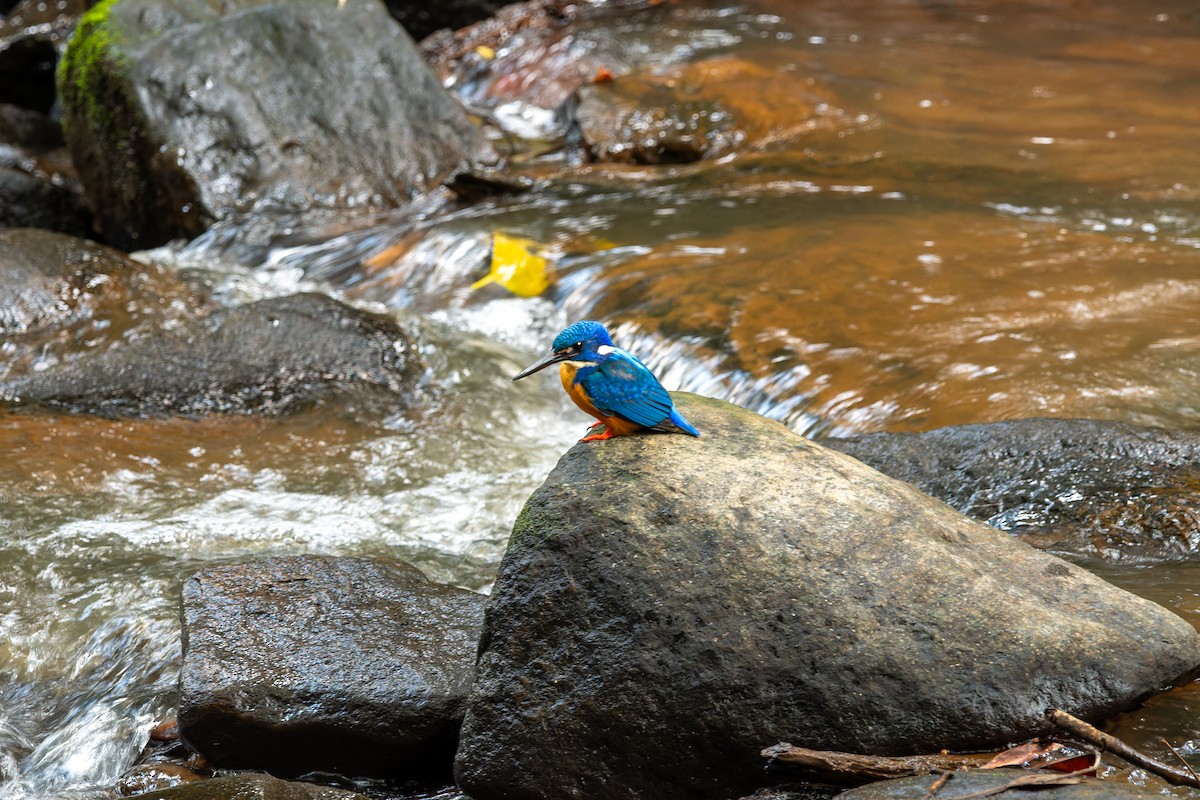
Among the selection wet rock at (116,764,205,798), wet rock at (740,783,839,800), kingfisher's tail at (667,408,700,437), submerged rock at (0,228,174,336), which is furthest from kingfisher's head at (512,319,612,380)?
submerged rock at (0,228,174,336)

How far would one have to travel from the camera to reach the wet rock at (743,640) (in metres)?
2.83

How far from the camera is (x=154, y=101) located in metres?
8.98

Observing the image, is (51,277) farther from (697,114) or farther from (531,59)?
(531,59)

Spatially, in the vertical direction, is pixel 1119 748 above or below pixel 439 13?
below

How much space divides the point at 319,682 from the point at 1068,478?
269 centimetres

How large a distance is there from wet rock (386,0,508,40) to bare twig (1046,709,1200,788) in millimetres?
13509

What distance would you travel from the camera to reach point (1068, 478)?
14.1 feet

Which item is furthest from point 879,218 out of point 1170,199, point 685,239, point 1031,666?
point 1031,666

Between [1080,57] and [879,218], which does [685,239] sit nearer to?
[879,218]

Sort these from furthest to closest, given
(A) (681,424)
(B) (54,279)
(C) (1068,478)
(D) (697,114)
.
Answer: (D) (697,114), (B) (54,279), (C) (1068,478), (A) (681,424)

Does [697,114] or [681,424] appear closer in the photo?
[681,424]

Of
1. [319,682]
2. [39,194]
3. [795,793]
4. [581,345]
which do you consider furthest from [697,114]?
[795,793]

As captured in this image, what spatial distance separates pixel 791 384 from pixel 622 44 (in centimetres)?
769

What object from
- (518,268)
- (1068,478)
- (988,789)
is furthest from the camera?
(518,268)
